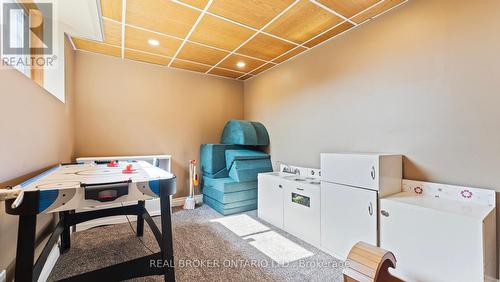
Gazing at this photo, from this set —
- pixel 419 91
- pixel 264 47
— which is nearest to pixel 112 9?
pixel 264 47

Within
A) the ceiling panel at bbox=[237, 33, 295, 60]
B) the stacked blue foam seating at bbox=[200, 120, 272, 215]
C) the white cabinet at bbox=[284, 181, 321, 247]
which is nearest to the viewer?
the white cabinet at bbox=[284, 181, 321, 247]

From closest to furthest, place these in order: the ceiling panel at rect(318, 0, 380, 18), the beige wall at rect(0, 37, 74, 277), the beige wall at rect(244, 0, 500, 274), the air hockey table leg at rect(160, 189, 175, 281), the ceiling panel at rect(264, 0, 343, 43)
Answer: the beige wall at rect(0, 37, 74, 277) → the air hockey table leg at rect(160, 189, 175, 281) → the beige wall at rect(244, 0, 500, 274) → the ceiling panel at rect(318, 0, 380, 18) → the ceiling panel at rect(264, 0, 343, 43)

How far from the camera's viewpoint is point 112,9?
2.21m

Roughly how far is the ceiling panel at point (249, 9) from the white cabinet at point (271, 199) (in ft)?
6.66

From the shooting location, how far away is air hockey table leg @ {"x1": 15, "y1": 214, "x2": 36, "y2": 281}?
1059mm

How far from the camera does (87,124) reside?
327 cm

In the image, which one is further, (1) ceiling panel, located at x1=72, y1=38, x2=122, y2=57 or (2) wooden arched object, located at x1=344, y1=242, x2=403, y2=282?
(1) ceiling panel, located at x1=72, y1=38, x2=122, y2=57

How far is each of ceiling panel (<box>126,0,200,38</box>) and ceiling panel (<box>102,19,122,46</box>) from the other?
0.22 meters

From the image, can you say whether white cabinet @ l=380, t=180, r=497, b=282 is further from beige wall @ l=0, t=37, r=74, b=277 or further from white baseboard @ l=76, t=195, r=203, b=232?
white baseboard @ l=76, t=195, r=203, b=232

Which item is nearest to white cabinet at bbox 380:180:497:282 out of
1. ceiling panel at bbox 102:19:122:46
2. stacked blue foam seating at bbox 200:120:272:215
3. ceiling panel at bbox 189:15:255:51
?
stacked blue foam seating at bbox 200:120:272:215

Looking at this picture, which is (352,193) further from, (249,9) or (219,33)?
(219,33)

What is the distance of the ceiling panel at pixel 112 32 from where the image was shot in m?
2.48

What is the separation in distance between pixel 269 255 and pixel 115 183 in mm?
1663

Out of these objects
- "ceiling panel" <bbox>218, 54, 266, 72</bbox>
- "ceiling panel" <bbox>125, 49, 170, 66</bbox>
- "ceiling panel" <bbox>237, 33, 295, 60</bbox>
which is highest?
"ceiling panel" <bbox>125, 49, 170, 66</bbox>
